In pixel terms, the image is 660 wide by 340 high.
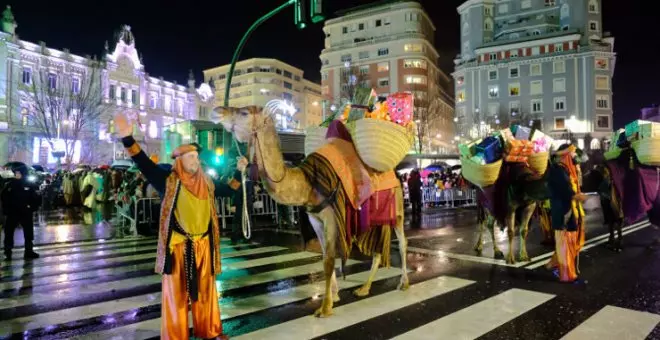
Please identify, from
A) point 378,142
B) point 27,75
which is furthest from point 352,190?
point 27,75

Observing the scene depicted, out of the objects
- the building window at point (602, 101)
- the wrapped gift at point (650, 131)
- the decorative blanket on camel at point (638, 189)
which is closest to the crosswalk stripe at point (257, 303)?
the decorative blanket on camel at point (638, 189)

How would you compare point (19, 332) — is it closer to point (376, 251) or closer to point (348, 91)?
point (376, 251)

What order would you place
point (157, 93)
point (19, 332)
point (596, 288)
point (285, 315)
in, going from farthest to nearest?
point (157, 93)
point (596, 288)
point (285, 315)
point (19, 332)

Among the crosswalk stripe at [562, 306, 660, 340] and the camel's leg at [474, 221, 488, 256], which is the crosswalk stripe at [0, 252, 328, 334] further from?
the camel's leg at [474, 221, 488, 256]

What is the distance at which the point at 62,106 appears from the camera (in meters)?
45.4

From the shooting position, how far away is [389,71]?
78125 millimetres

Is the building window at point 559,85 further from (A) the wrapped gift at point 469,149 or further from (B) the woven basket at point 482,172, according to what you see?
(B) the woven basket at point 482,172

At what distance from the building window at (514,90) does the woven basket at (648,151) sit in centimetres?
6578

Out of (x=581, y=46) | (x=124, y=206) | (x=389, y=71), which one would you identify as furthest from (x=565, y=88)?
(x=124, y=206)

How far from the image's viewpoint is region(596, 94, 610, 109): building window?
2591 inches

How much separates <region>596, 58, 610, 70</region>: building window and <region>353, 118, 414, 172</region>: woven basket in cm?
7164

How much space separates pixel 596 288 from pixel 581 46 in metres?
70.4

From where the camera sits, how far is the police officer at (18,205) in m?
9.55

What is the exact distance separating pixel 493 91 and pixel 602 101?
1520 cm
